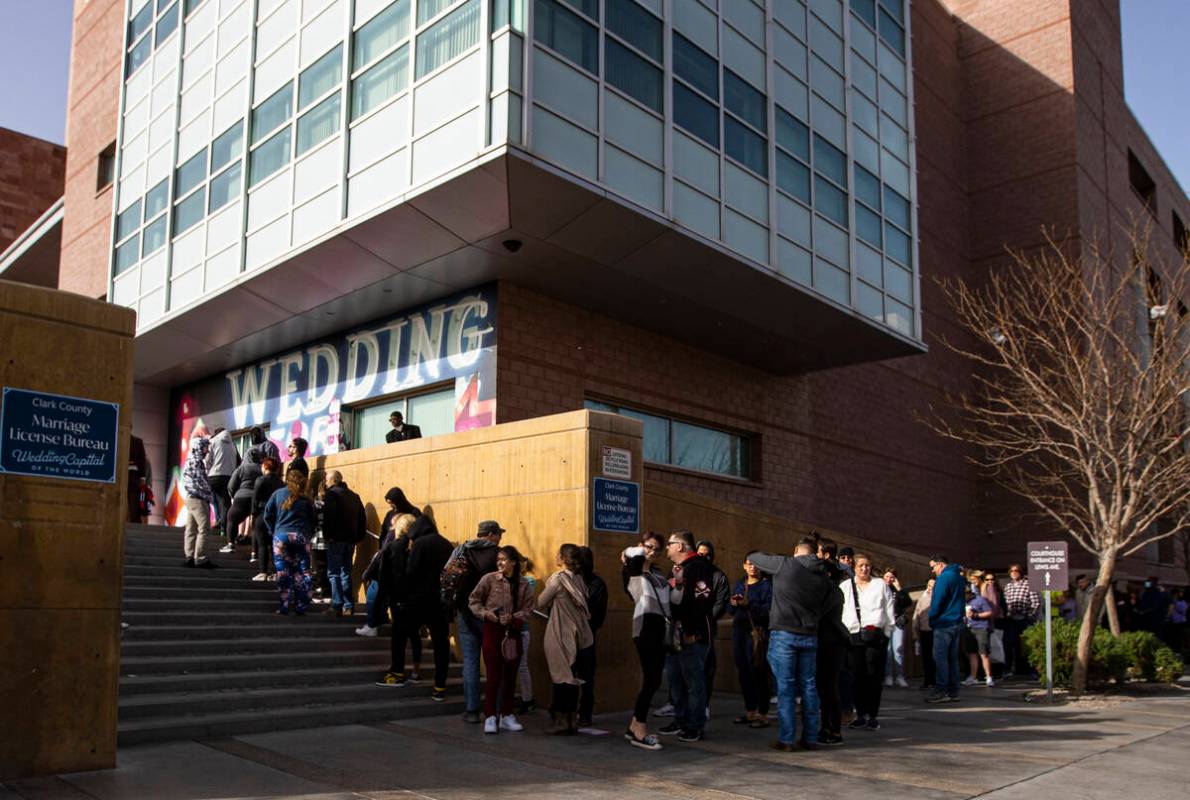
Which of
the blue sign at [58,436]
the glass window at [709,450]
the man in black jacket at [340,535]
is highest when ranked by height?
the glass window at [709,450]

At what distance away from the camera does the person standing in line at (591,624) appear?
30.8 feet

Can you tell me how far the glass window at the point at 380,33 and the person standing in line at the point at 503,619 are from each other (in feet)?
31.1

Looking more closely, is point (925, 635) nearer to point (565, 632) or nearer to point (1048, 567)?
point (1048, 567)

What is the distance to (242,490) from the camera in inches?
571

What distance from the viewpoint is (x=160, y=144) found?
70.2 ft

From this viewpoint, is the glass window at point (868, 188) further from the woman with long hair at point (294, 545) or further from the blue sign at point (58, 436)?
the blue sign at point (58, 436)

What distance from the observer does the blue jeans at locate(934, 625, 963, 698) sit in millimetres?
13250

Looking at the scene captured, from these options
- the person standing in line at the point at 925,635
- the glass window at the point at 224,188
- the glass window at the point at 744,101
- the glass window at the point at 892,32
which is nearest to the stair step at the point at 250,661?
the person standing in line at the point at 925,635

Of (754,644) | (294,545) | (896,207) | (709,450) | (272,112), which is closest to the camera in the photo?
(754,644)

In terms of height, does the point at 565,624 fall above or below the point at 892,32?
below

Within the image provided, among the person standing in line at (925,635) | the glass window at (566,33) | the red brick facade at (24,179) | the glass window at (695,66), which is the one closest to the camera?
the glass window at (566,33)

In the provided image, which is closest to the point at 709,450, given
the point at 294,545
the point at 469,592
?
the point at 294,545

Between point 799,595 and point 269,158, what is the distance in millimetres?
13069

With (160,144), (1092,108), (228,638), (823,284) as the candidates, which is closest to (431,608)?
(228,638)
